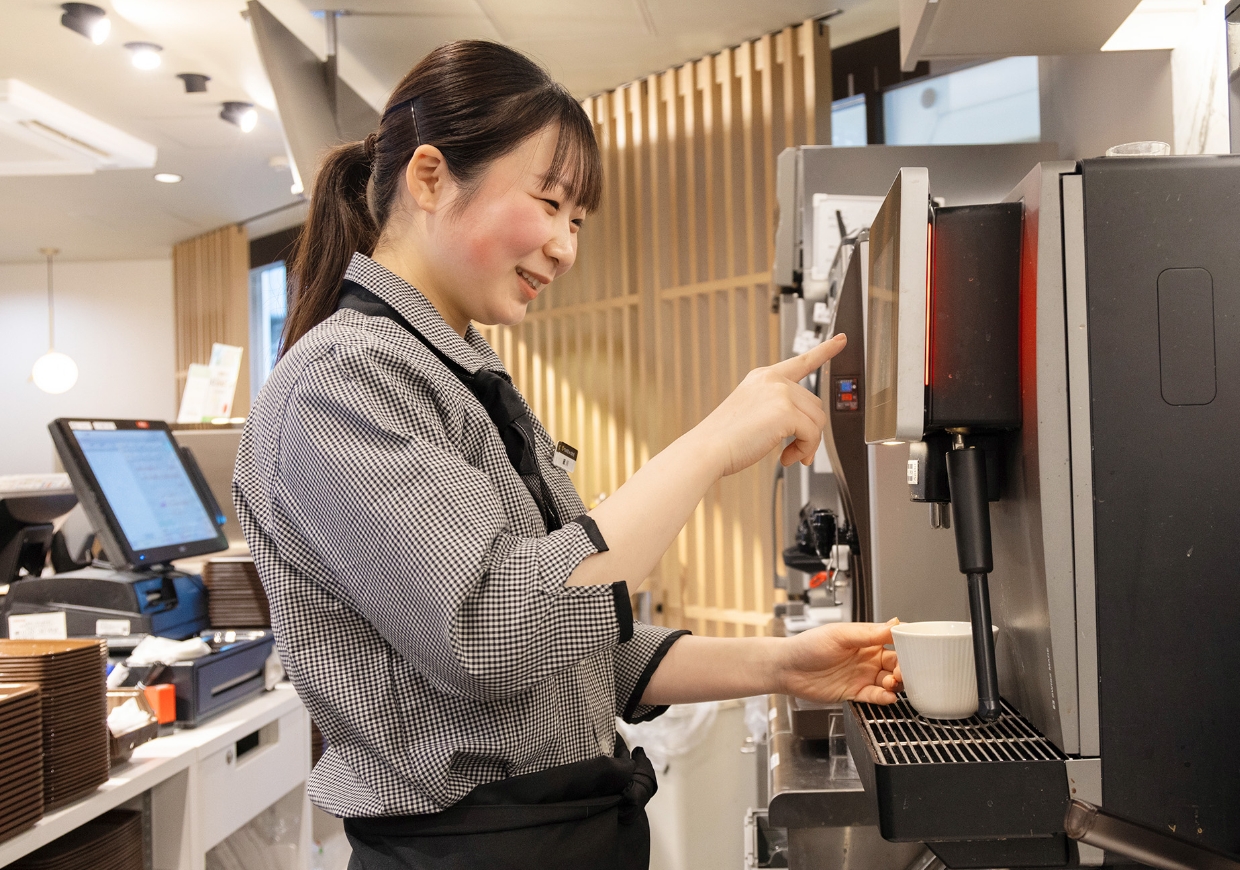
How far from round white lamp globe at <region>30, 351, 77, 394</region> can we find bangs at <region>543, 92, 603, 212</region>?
27.0ft

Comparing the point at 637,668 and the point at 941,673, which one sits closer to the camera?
the point at 941,673

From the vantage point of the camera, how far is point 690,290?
464 centimetres

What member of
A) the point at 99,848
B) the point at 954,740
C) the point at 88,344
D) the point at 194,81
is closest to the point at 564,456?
the point at 954,740

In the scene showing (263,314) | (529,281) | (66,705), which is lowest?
(66,705)

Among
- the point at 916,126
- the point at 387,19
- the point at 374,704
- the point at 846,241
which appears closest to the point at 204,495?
the point at 846,241

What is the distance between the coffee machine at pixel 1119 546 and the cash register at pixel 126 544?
1830mm

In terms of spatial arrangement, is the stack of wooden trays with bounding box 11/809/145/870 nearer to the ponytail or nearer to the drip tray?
the ponytail

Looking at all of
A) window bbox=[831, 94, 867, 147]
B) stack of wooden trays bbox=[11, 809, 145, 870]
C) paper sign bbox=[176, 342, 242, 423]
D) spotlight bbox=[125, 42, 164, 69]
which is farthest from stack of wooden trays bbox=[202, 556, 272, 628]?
window bbox=[831, 94, 867, 147]

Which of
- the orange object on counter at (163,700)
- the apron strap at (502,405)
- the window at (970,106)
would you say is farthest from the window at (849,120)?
the apron strap at (502,405)

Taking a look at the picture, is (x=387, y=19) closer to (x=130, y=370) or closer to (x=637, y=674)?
(x=637, y=674)

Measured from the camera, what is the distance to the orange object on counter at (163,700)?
1.92 meters

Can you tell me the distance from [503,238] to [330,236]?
252 mm

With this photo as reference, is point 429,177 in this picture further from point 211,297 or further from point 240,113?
point 211,297

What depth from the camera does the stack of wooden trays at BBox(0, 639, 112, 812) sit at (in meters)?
1.46
